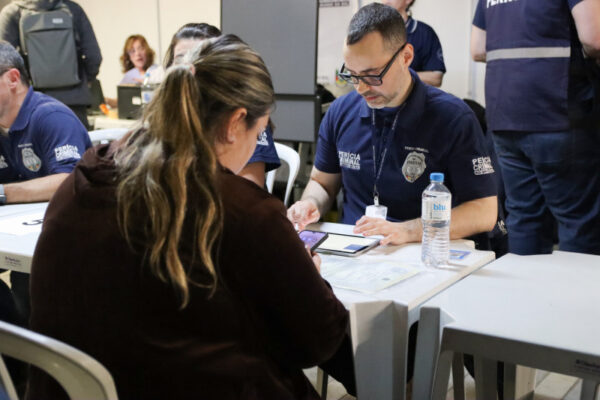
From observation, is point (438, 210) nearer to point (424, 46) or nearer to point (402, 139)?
point (402, 139)

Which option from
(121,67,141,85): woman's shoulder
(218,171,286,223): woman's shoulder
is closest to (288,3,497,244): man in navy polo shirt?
(218,171,286,223): woman's shoulder

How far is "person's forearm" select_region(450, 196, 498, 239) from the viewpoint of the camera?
1.81m

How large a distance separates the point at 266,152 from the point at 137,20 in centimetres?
522

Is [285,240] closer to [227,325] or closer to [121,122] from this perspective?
[227,325]

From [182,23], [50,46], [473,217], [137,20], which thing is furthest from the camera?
[137,20]

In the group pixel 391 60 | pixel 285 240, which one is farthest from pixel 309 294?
pixel 391 60

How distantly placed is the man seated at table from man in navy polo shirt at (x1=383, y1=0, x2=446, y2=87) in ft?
6.76

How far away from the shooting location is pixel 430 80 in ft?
12.2

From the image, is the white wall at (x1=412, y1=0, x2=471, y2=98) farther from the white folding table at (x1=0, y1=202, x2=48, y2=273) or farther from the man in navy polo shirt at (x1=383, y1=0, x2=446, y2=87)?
the white folding table at (x1=0, y1=202, x2=48, y2=273)

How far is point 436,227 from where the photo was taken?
5.13 feet

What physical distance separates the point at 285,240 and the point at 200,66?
0.32m

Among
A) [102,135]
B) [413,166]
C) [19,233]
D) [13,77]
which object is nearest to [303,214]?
[413,166]

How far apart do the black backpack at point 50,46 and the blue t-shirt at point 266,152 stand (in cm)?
256

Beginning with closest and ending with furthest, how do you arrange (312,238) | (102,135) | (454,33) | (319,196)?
(312,238)
(319,196)
(102,135)
(454,33)
